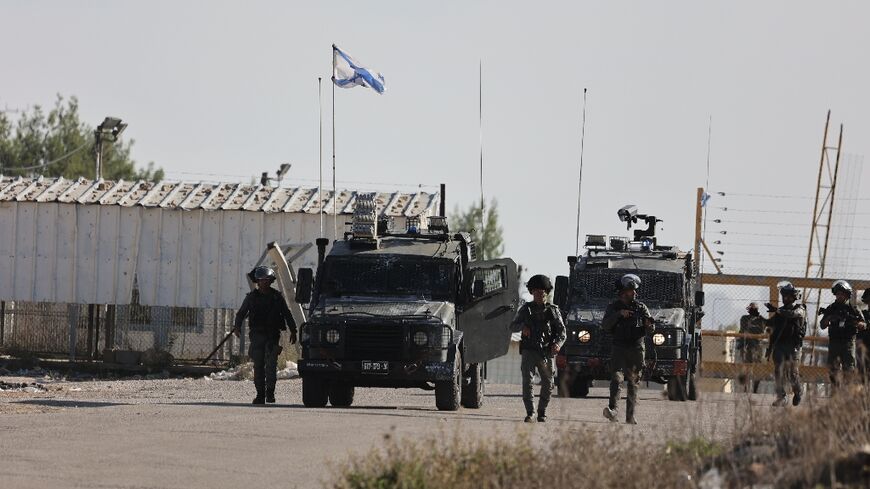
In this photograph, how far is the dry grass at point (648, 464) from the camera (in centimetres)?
1067

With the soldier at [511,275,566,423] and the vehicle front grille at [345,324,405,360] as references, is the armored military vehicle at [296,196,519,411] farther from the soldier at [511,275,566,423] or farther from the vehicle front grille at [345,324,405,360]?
the soldier at [511,275,566,423]

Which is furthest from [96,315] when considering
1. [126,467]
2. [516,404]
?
[126,467]

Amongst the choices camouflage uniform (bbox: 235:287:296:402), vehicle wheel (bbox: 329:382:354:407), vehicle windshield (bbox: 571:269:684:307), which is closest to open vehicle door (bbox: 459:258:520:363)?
vehicle wheel (bbox: 329:382:354:407)

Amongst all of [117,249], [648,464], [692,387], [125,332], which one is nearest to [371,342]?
[692,387]

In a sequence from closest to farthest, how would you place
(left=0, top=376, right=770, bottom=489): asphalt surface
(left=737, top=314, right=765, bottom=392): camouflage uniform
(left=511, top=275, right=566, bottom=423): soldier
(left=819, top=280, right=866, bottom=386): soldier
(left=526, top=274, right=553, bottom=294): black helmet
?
(left=0, top=376, right=770, bottom=489): asphalt surface → (left=526, top=274, right=553, bottom=294): black helmet → (left=511, top=275, right=566, bottom=423): soldier → (left=819, top=280, right=866, bottom=386): soldier → (left=737, top=314, right=765, bottom=392): camouflage uniform

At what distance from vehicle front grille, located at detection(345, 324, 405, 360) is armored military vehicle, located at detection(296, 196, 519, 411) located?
12 millimetres

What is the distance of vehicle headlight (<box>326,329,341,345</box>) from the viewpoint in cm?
2147

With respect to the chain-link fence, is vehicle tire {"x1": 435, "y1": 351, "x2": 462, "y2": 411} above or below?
above

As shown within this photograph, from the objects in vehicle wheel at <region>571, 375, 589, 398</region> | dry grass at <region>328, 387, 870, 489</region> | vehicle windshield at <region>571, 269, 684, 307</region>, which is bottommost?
vehicle wheel at <region>571, 375, 589, 398</region>

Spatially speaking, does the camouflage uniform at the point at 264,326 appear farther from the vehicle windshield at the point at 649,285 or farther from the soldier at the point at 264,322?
the vehicle windshield at the point at 649,285

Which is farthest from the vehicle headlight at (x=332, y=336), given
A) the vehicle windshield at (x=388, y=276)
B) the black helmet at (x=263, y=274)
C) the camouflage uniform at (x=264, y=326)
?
the black helmet at (x=263, y=274)

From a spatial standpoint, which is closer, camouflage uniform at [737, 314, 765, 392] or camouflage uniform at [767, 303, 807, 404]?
camouflage uniform at [767, 303, 807, 404]

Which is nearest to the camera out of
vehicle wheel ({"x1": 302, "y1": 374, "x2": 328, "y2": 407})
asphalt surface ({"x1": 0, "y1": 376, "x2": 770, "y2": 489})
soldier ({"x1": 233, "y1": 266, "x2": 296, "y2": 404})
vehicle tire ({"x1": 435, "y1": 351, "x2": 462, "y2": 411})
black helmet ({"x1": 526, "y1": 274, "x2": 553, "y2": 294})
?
asphalt surface ({"x1": 0, "y1": 376, "x2": 770, "y2": 489})

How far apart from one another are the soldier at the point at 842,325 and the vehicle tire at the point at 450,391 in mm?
4830
